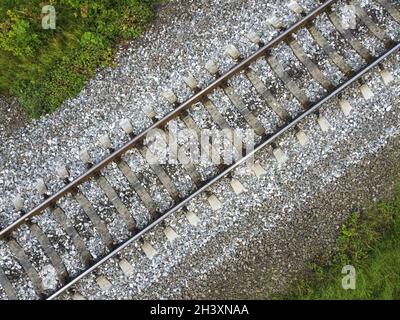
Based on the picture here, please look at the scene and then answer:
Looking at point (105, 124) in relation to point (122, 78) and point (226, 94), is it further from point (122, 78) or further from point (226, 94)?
point (226, 94)

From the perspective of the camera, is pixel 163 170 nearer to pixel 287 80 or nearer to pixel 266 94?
pixel 266 94

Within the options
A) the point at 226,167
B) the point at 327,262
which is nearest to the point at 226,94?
the point at 226,167

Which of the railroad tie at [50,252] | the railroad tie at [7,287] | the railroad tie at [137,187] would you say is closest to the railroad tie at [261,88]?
the railroad tie at [137,187]

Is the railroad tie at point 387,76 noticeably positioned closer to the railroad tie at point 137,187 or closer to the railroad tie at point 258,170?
the railroad tie at point 258,170

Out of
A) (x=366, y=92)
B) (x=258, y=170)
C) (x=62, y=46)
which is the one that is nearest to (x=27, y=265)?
(x=62, y=46)

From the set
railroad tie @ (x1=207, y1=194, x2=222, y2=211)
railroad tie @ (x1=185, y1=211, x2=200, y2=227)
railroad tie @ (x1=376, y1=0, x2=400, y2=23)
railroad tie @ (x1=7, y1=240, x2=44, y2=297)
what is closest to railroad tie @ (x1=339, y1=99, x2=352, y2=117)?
railroad tie @ (x1=376, y1=0, x2=400, y2=23)

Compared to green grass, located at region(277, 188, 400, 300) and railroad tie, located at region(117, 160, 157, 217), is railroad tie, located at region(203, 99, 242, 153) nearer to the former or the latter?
railroad tie, located at region(117, 160, 157, 217)

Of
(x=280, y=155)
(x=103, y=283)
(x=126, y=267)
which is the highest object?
(x=280, y=155)
